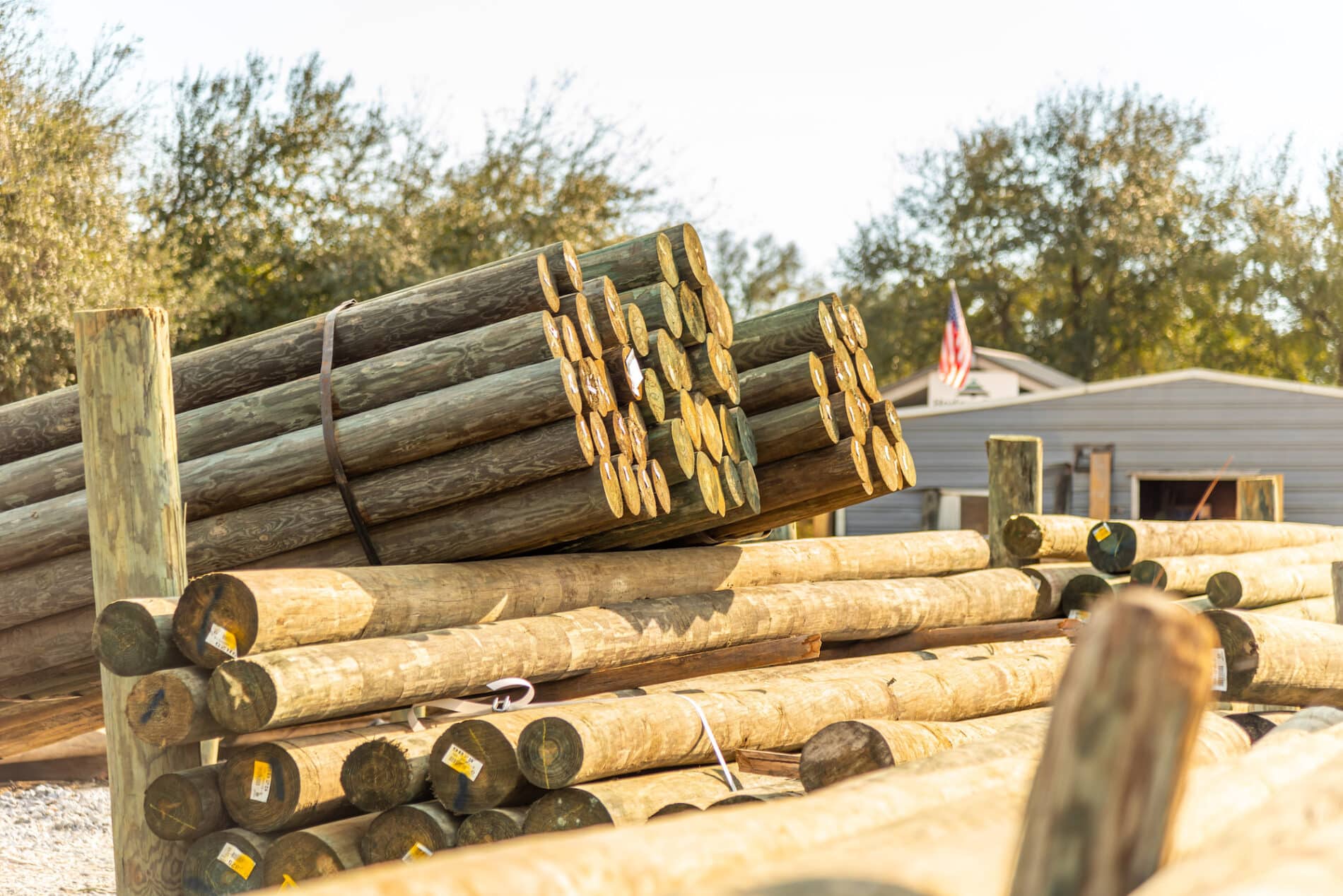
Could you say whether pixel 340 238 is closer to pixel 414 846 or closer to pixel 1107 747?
pixel 414 846

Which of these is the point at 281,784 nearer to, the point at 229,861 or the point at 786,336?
the point at 229,861

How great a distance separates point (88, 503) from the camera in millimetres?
5367

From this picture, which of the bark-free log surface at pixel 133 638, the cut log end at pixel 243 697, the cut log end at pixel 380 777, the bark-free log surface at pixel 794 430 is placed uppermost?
the bark-free log surface at pixel 794 430

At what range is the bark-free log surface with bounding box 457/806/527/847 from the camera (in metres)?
4.85

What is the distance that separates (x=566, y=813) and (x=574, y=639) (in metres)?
1.37

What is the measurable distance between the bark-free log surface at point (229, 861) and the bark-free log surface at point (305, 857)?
6 cm

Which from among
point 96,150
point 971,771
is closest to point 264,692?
point 971,771

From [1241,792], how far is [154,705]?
394 cm

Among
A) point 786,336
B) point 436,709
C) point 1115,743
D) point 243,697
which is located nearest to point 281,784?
point 243,697

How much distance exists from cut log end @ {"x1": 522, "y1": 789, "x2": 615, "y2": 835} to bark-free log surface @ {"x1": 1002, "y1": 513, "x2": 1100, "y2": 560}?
5.69 metres

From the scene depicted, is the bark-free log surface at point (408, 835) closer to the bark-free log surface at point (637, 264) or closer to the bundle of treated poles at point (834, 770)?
the bundle of treated poles at point (834, 770)

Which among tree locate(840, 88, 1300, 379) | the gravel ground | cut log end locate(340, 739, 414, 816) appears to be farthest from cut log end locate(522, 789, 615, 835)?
tree locate(840, 88, 1300, 379)

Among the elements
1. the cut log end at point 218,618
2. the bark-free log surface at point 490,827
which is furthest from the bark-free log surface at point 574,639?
the bark-free log surface at point 490,827

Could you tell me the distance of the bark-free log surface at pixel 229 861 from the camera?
4.93 m
